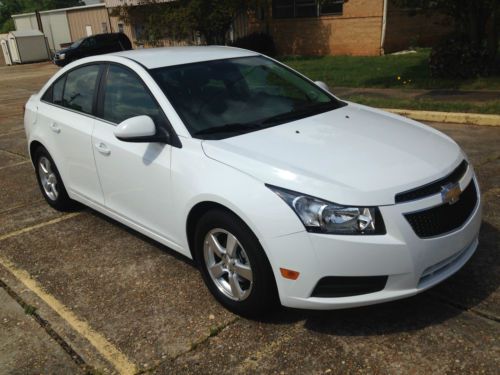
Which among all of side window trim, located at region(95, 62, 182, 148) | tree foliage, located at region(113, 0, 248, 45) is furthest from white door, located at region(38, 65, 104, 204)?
tree foliage, located at region(113, 0, 248, 45)

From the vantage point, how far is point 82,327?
3.31 metres

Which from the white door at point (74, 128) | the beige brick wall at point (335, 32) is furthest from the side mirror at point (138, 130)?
the beige brick wall at point (335, 32)

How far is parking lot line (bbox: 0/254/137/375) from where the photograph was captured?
115 inches

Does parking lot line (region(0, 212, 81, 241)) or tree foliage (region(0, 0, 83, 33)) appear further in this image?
tree foliage (region(0, 0, 83, 33))

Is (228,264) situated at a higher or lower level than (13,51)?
higher

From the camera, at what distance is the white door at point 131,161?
11.7 feet

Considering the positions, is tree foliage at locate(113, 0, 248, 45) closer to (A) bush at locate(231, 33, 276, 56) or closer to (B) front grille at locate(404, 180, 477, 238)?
(A) bush at locate(231, 33, 276, 56)

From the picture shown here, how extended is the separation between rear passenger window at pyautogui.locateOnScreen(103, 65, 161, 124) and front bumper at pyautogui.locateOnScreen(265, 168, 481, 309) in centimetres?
157

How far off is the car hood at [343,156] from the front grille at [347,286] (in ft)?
1.38

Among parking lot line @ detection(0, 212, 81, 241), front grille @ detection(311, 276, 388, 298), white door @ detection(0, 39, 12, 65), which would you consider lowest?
white door @ detection(0, 39, 12, 65)

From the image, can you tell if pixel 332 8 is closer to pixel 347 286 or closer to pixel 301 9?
pixel 301 9

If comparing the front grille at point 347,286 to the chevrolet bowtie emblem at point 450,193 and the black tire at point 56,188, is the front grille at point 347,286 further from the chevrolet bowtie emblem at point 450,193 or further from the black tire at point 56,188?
the black tire at point 56,188

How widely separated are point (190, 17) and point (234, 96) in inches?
687

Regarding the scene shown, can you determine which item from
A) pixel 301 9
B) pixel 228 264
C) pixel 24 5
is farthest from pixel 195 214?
pixel 24 5
